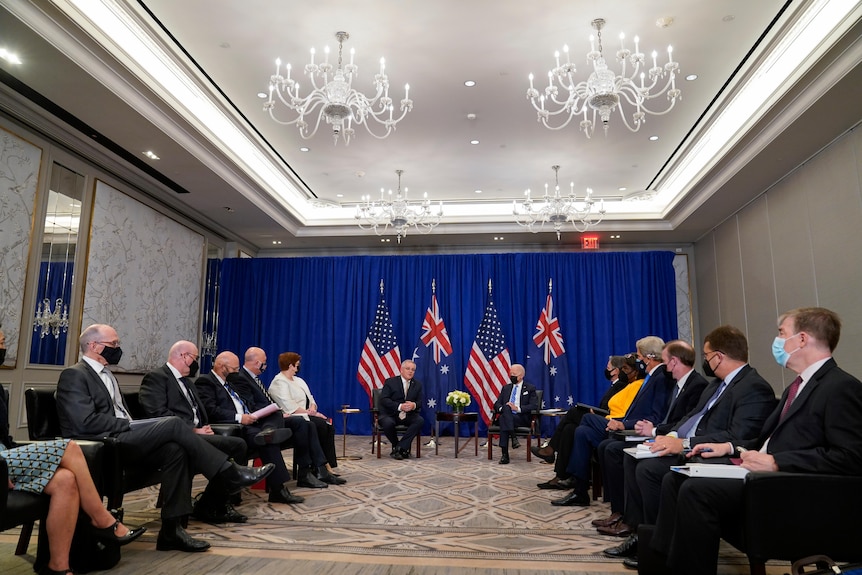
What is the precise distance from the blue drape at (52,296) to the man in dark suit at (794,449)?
623 cm

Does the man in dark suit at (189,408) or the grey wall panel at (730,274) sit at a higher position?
the grey wall panel at (730,274)

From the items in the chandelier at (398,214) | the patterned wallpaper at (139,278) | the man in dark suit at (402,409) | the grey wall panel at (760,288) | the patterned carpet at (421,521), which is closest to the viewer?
the patterned carpet at (421,521)

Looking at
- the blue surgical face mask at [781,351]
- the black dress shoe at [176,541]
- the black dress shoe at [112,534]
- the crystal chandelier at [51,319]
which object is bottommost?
the black dress shoe at [176,541]

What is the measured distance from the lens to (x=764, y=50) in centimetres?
536

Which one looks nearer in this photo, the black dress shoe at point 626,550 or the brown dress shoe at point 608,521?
the black dress shoe at point 626,550

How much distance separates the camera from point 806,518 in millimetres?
2225

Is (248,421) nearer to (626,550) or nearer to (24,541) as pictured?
(24,541)

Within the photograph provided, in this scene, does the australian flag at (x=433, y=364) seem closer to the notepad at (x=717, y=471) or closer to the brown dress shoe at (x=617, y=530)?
Result: the brown dress shoe at (x=617, y=530)

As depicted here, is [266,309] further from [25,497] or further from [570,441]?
[25,497]

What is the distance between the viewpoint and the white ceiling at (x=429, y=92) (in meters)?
4.83

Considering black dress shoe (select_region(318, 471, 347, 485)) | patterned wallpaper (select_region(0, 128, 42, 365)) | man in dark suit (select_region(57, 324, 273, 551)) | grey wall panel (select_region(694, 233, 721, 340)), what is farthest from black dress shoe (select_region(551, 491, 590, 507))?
grey wall panel (select_region(694, 233, 721, 340))

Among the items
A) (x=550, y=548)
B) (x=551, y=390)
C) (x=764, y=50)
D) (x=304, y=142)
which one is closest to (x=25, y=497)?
(x=550, y=548)

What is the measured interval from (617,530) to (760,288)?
224 inches

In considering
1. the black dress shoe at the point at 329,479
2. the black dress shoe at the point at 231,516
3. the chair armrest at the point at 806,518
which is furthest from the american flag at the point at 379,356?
the chair armrest at the point at 806,518
